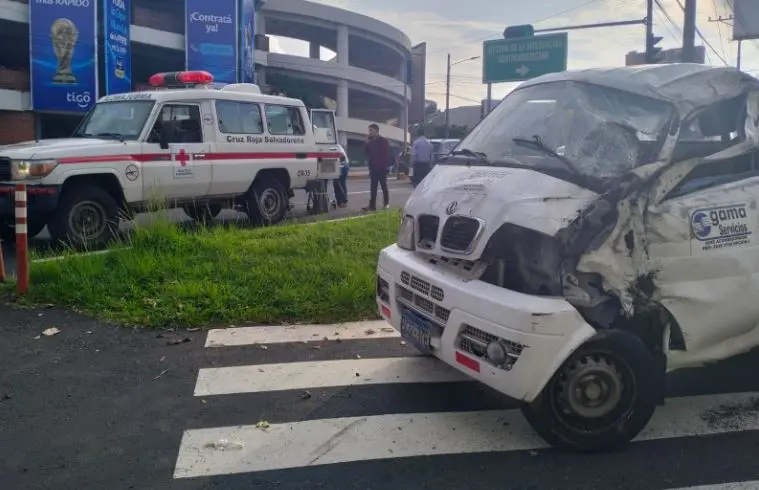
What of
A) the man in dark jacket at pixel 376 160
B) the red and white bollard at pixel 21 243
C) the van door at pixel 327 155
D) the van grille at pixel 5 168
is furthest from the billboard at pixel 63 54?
the red and white bollard at pixel 21 243

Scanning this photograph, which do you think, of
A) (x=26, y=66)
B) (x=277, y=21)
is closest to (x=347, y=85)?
(x=277, y=21)

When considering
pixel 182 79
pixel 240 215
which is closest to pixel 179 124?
pixel 182 79

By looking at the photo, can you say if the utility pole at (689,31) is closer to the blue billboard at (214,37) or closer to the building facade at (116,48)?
the building facade at (116,48)

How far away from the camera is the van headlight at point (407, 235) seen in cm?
439

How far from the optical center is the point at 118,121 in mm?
9906

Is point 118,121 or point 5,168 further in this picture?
point 118,121

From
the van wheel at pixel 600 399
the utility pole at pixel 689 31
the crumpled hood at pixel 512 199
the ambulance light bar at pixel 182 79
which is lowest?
the van wheel at pixel 600 399

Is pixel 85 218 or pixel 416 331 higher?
pixel 85 218

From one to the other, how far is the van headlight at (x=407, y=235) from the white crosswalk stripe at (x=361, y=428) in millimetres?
976

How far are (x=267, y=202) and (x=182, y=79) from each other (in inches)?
95.6

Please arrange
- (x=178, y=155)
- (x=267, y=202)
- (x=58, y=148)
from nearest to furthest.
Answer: (x=58, y=148) → (x=178, y=155) → (x=267, y=202)

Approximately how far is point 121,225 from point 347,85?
43751 millimetres

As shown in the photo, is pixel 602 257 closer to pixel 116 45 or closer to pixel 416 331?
pixel 416 331

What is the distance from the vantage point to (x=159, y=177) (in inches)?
390
